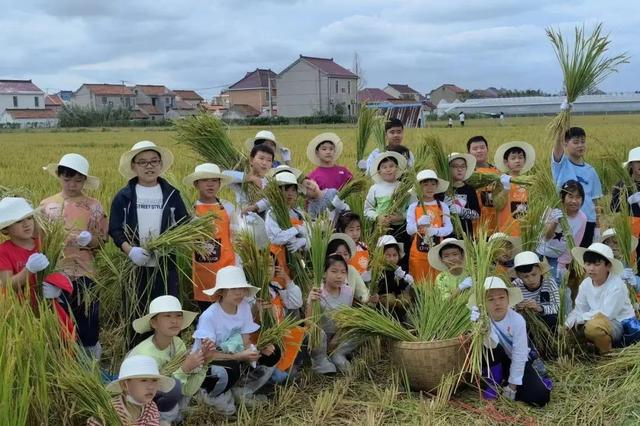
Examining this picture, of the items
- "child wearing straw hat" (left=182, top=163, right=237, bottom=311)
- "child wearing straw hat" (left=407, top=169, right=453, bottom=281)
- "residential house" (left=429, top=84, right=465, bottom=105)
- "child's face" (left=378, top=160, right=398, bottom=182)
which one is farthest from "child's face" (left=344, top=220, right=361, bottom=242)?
"residential house" (left=429, top=84, right=465, bottom=105)

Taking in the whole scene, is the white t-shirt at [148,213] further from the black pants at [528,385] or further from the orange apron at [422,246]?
the black pants at [528,385]

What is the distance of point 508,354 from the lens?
3.62m

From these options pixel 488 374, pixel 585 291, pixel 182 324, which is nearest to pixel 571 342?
pixel 585 291

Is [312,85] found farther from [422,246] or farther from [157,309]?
[157,309]

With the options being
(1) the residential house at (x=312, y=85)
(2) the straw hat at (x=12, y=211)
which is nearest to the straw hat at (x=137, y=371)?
(2) the straw hat at (x=12, y=211)

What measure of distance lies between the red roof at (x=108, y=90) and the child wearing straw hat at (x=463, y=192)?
66353mm

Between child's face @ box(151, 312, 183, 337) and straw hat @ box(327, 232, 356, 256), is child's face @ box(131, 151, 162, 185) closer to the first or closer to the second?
child's face @ box(151, 312, 183, 337)

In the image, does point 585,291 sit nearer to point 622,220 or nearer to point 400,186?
point 622,220

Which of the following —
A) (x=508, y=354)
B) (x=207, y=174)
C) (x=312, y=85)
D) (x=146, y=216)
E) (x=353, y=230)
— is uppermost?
(x=312, y=85)

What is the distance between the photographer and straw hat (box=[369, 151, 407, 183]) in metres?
4.88

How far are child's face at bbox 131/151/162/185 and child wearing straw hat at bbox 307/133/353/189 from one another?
1479 mm

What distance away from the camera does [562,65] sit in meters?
4.69

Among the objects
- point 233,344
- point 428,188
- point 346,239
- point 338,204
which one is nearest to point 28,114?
point 338,204

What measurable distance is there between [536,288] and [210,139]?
256 cm
